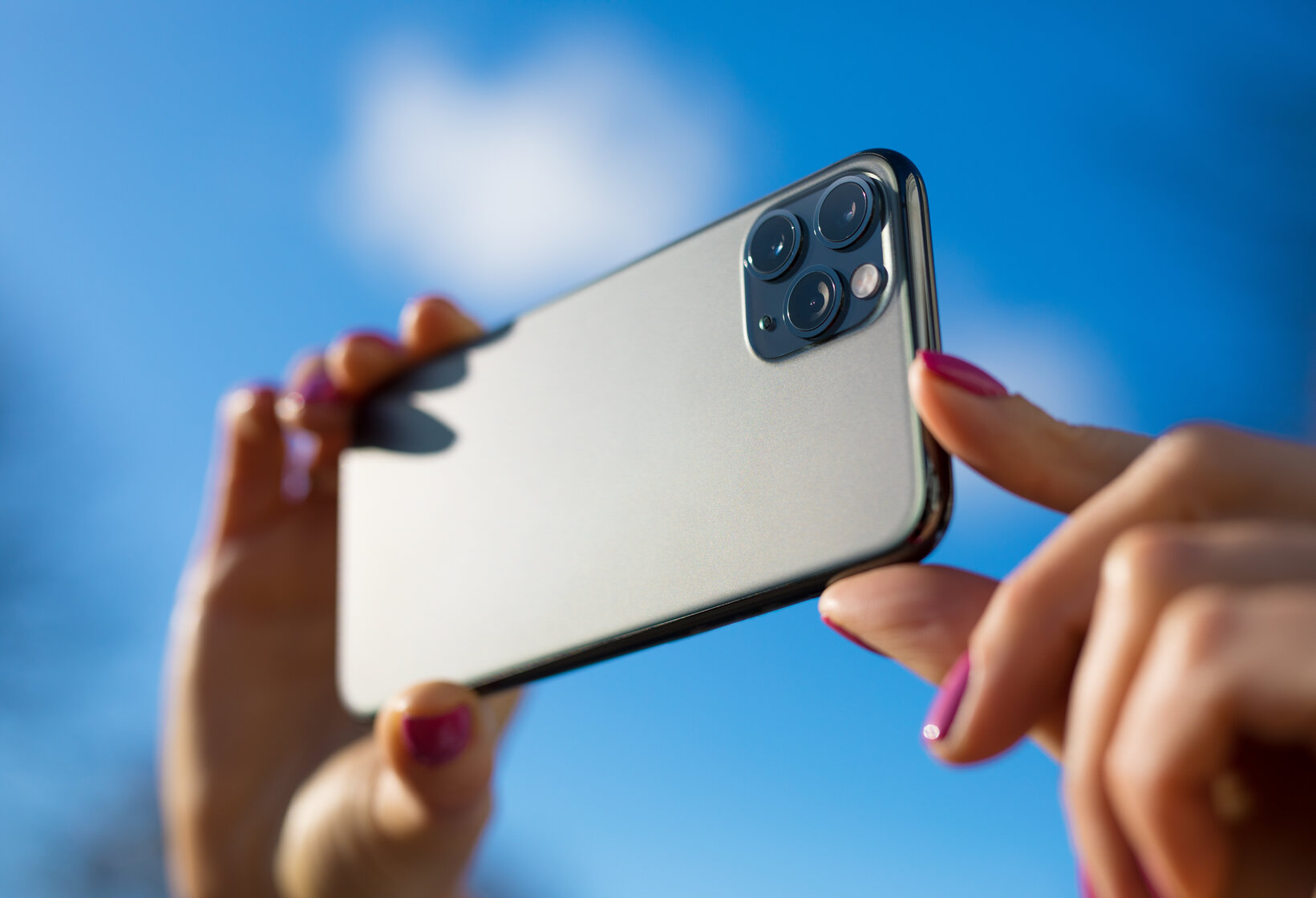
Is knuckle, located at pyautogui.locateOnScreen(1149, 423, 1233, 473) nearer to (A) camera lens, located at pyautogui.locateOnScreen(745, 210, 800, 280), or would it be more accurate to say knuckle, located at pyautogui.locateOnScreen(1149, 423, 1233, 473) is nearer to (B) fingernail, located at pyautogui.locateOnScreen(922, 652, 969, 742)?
(B) fingernail, located at pyautogui.locateOnScreen(922, 652, 969, 742)

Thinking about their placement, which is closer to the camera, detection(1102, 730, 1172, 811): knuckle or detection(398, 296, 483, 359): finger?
detection(1102, 730, 1172, 811): knuckle

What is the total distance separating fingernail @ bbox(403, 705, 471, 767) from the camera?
159 centimetres

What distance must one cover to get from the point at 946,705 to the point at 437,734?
3.63 ft

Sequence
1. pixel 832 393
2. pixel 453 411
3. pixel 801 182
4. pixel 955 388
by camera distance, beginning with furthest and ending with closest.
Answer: pixel 453 411
pixel 801 182
pixel 832 393
pixel 955 388

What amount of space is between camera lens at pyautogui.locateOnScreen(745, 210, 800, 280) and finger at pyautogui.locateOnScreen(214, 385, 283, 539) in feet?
6.63

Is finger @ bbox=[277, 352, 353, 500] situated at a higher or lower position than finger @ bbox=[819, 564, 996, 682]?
higher

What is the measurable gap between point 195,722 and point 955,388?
255 centimetres

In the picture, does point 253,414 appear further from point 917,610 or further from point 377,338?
point 917,610

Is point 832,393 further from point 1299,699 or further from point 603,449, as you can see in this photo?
point 1299,699

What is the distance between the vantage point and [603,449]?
148 cm

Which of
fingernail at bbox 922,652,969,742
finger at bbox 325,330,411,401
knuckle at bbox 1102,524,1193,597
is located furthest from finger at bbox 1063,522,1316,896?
finger at bbox 325,330,411,401

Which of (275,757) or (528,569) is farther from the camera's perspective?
(275,757)

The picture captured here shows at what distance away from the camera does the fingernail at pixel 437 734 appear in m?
1.59

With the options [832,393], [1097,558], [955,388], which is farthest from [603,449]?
[1097,558]
